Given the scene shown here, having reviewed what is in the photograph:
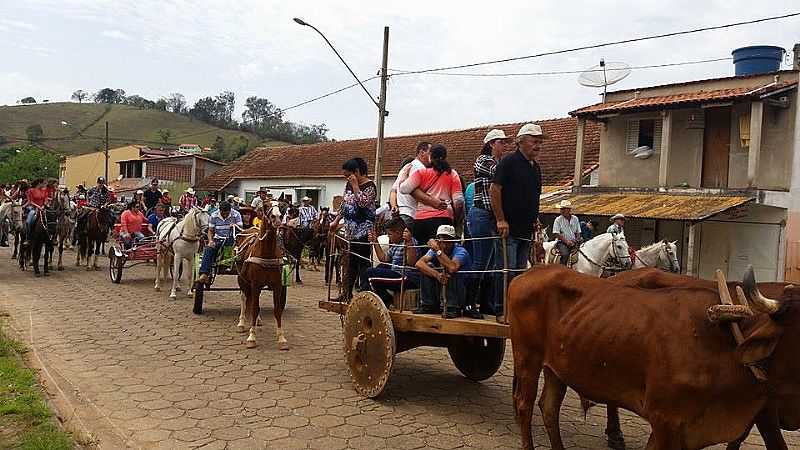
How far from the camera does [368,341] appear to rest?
6.46 meters

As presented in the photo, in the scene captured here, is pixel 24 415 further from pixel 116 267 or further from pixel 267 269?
pixel 116 267

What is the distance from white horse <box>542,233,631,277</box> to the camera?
11586 millimetres

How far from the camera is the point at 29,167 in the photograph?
2311 inches

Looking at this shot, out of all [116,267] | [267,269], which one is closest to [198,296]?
[267,269]

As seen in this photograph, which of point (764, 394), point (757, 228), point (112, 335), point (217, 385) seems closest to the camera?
point (764, 394)

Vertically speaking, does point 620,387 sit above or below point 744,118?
below

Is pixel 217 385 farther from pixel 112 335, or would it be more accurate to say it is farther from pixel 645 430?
pixel 645 430

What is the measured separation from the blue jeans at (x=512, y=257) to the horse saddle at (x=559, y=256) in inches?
255

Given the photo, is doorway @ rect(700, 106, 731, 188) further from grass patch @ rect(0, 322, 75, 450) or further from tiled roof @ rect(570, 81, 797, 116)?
grass patch @ rect(0, 322, 75, 450)

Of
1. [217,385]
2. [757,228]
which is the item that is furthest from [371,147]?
[217,385]

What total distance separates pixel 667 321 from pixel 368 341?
3.23m

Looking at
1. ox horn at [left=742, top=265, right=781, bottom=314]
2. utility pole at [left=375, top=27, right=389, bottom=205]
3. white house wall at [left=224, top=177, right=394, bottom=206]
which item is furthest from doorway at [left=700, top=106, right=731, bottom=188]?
ox horn at [left=742, top=265, right=781, bottom=314]

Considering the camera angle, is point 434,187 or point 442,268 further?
point 434,187

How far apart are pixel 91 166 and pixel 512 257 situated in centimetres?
5826
